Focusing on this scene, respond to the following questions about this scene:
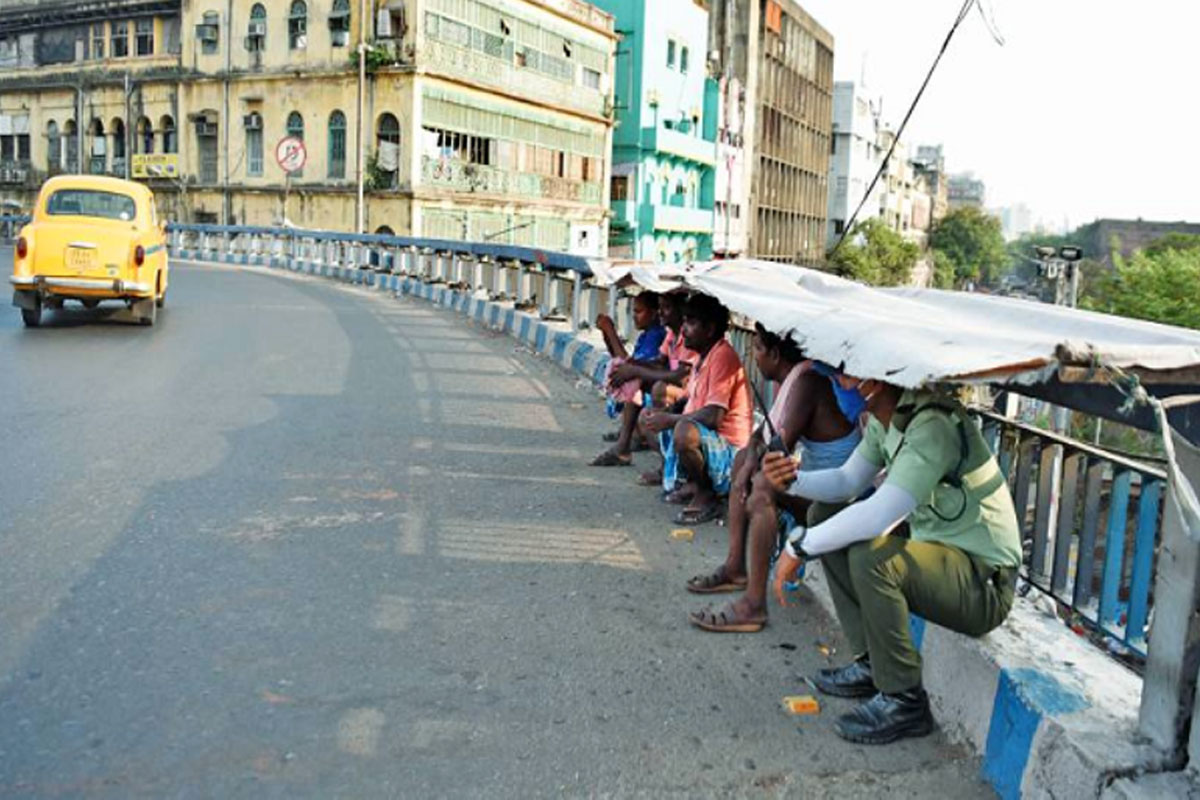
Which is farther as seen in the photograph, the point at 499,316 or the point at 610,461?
the point at 499,316

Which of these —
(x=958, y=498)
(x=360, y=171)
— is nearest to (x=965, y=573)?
(x=958, y=498)

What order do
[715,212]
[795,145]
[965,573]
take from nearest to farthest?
1. [965,573]
2. [715,212]
3. [795,145]

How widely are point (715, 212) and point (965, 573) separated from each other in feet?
196

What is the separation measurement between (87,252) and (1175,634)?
49.5 ft

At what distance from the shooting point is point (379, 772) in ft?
12.1

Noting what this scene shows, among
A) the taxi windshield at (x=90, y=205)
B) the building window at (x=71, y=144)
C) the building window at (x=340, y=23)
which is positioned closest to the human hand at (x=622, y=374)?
the taxi windshield at (x=90, y=205)

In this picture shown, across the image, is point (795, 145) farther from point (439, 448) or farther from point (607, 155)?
point (439, 448)

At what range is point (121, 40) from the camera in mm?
48781

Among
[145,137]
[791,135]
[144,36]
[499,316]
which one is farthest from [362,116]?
[791,135]

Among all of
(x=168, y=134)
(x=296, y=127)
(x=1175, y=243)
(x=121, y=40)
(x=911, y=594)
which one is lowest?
(x=911, y=594)

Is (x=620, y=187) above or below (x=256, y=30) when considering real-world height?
below

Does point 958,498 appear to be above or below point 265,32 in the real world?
below

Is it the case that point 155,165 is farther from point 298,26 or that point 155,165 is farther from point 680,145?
point 680,145

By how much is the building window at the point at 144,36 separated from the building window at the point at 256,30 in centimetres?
608
